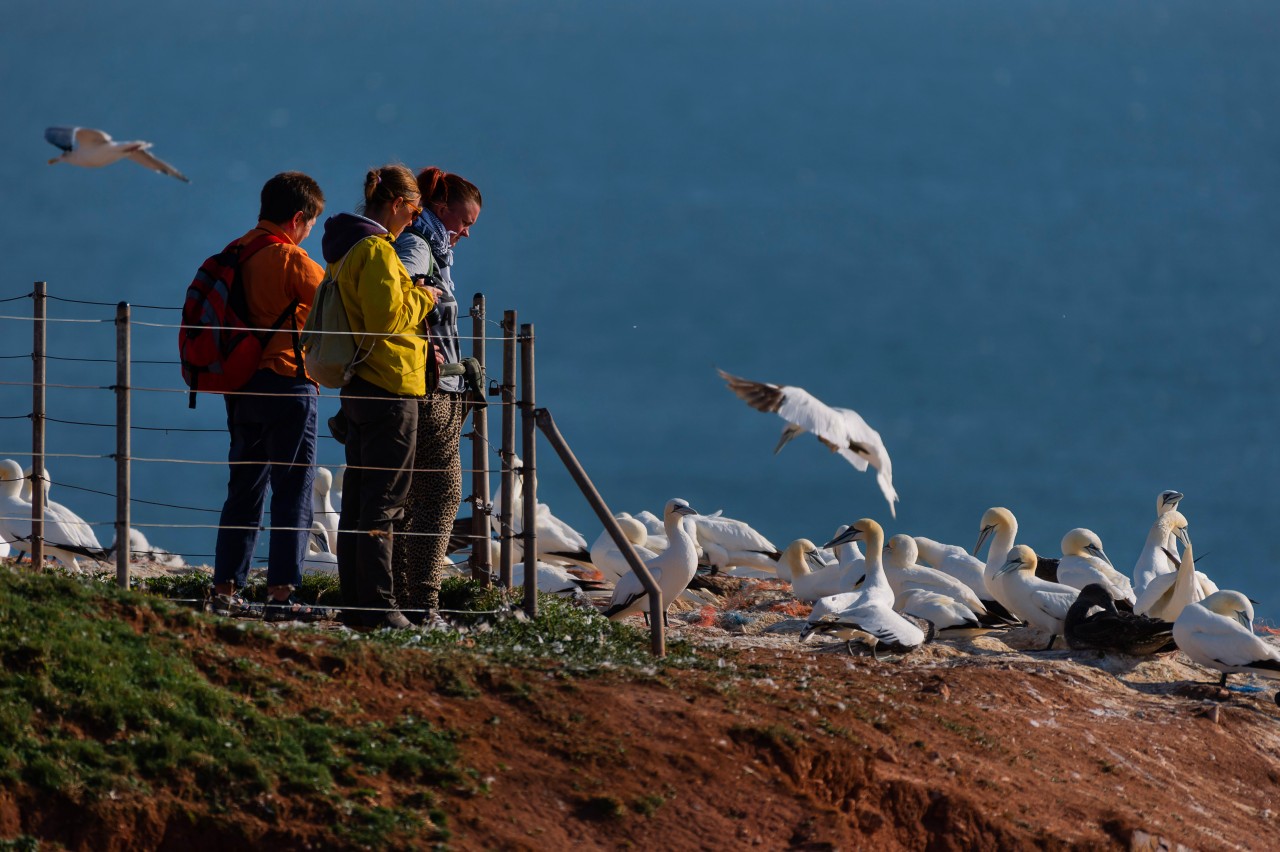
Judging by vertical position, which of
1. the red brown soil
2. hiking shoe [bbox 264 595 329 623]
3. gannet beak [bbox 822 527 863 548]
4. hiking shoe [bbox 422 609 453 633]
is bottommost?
the red brown soil

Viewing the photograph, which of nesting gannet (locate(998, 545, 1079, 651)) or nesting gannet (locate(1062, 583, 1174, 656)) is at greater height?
nesting gannet (locate(998, 545, 1079, 651))

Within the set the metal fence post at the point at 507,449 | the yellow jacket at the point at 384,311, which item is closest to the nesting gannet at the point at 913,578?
the metal fence post at the point at 507,449

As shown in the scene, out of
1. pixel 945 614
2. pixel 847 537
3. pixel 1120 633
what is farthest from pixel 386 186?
pixel 847 537

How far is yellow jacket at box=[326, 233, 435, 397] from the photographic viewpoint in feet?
27.5

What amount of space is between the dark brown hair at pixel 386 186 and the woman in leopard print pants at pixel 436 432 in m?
0.34

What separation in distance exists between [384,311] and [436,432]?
1.11 metres

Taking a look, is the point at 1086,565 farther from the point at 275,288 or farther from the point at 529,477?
the point at 275,288

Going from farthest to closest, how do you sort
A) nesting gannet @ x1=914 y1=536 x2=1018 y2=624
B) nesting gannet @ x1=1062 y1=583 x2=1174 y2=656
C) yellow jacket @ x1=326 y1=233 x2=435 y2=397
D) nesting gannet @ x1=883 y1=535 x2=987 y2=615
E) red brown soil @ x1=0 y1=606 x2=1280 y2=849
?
nesting gannet @ x1=914 y1=536 x2=1018 y2=624, nesting gannet @ x1=883 y1=535 x2=987 y2=615, nesting gannet @ x1=1062 y1=583 x2=1174 y2=656, yellow jacket @ x1=326 y1=233 x2=435 y2=397, red brown soil @ x1=0 y1=606 x2=1280 y2=849

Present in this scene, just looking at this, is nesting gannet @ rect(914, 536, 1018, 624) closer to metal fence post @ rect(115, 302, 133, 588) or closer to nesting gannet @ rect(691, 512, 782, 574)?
nesting gannet @ rect(691, 512, 782, 574)

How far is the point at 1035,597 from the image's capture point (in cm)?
1354

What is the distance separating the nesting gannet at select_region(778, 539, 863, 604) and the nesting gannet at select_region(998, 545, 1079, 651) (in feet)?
6.31

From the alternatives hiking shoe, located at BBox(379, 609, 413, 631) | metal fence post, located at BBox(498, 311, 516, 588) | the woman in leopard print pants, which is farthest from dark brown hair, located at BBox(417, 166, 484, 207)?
hiking shoe, located at BBox(379, 609, 413, 631)

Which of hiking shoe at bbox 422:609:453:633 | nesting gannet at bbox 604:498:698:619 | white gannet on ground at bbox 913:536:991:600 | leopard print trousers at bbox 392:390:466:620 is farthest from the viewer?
white gannet on ground at bbox 913:536:991:600

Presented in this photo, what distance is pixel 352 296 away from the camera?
8.54 meters
